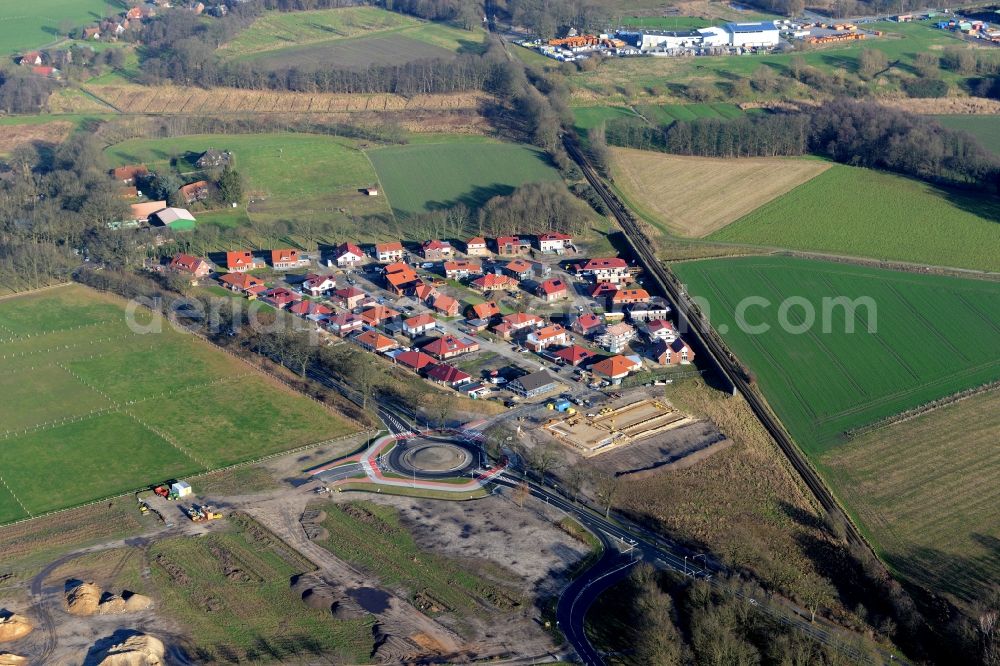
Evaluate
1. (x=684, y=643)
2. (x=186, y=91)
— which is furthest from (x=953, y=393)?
(x=186, y=91)

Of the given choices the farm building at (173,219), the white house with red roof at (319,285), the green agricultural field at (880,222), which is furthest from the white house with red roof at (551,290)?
the farm building at (173,219)

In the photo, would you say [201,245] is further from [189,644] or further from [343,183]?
[189,644]

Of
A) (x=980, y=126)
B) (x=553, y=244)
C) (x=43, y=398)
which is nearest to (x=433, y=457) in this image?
(x=43, y=398)

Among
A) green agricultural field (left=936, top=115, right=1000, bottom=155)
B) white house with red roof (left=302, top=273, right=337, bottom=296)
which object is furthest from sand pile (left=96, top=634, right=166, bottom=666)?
green agricultural field (left=936, top=115, right=1000, bottom=155)

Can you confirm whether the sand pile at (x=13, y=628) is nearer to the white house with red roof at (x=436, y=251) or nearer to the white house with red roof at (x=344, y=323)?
the white house with red roof at (x=344, y=323)

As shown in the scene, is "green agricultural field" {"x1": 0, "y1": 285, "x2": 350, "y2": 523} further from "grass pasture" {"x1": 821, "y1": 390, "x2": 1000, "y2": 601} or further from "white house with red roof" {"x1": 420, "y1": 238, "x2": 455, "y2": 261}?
"grass pasture" {"x1": 821, "y1": 390, "x2": 1000, "y2": 601}

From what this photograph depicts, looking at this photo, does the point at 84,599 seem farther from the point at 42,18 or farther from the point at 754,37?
the point at 42,18
